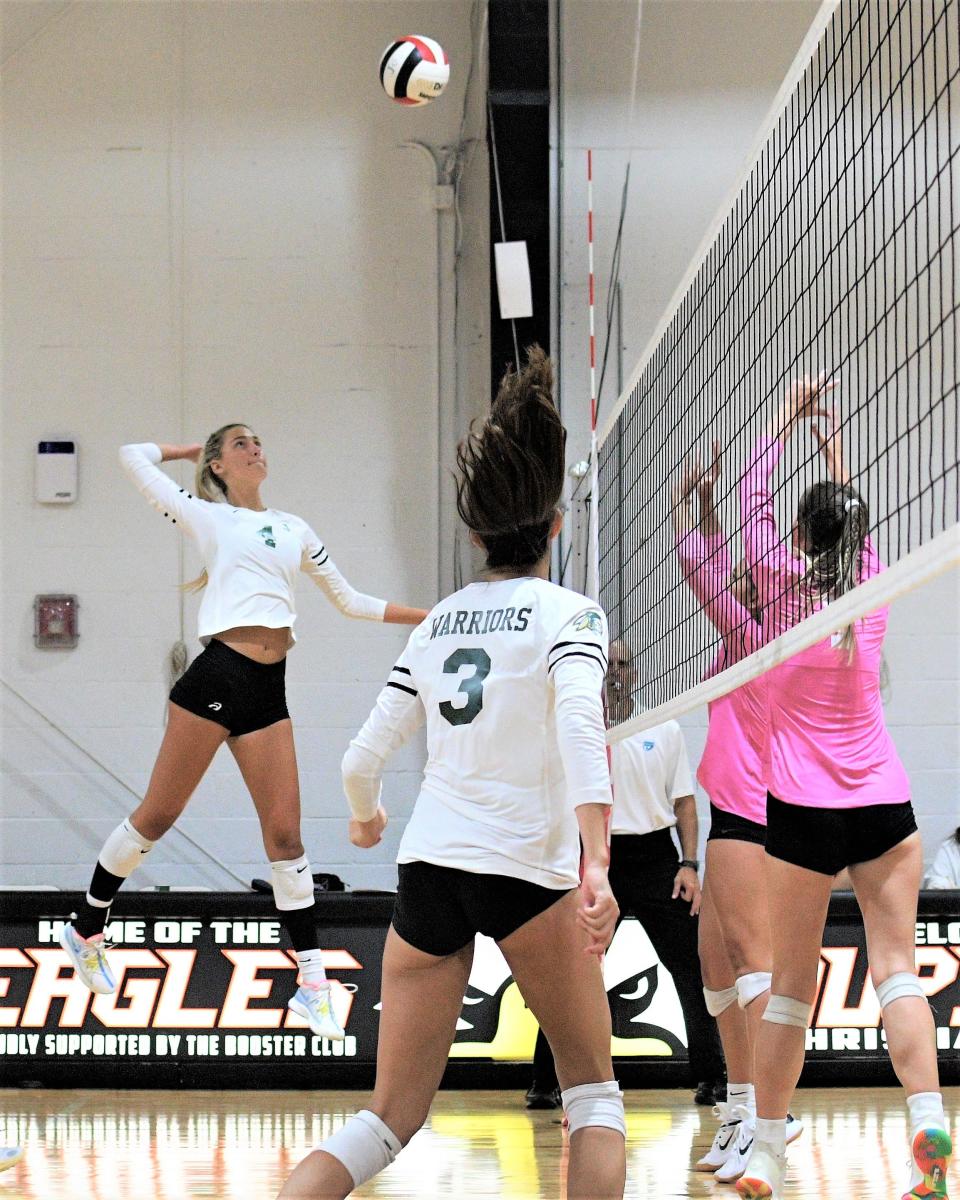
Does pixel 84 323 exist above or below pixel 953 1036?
above

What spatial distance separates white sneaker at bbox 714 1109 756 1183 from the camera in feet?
14.9

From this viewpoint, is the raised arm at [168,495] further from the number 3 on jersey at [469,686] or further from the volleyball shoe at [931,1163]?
the volleyball shoe at [931,1163]

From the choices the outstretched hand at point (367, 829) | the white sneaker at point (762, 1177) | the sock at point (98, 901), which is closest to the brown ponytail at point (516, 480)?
the outstretched hand at point (367, 829)

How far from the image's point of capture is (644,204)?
28.9 ft

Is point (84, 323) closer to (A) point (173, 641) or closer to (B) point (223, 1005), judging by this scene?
(A) point (173, 641)

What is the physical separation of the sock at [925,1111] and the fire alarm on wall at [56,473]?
634cm

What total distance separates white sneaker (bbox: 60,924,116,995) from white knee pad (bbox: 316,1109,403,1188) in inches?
123

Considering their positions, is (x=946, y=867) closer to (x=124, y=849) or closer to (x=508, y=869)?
(x=124, y=849)

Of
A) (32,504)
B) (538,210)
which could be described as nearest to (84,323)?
(32,504)

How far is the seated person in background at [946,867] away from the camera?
7910mm

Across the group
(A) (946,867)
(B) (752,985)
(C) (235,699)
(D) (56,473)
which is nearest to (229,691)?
(C) (235,699)

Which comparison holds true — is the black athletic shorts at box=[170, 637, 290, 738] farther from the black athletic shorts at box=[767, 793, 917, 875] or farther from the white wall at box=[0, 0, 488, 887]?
the white wall at box=[0, 0, 488, 887]

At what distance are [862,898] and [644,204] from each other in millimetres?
5998

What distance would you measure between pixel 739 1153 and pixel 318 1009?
1.76 m
